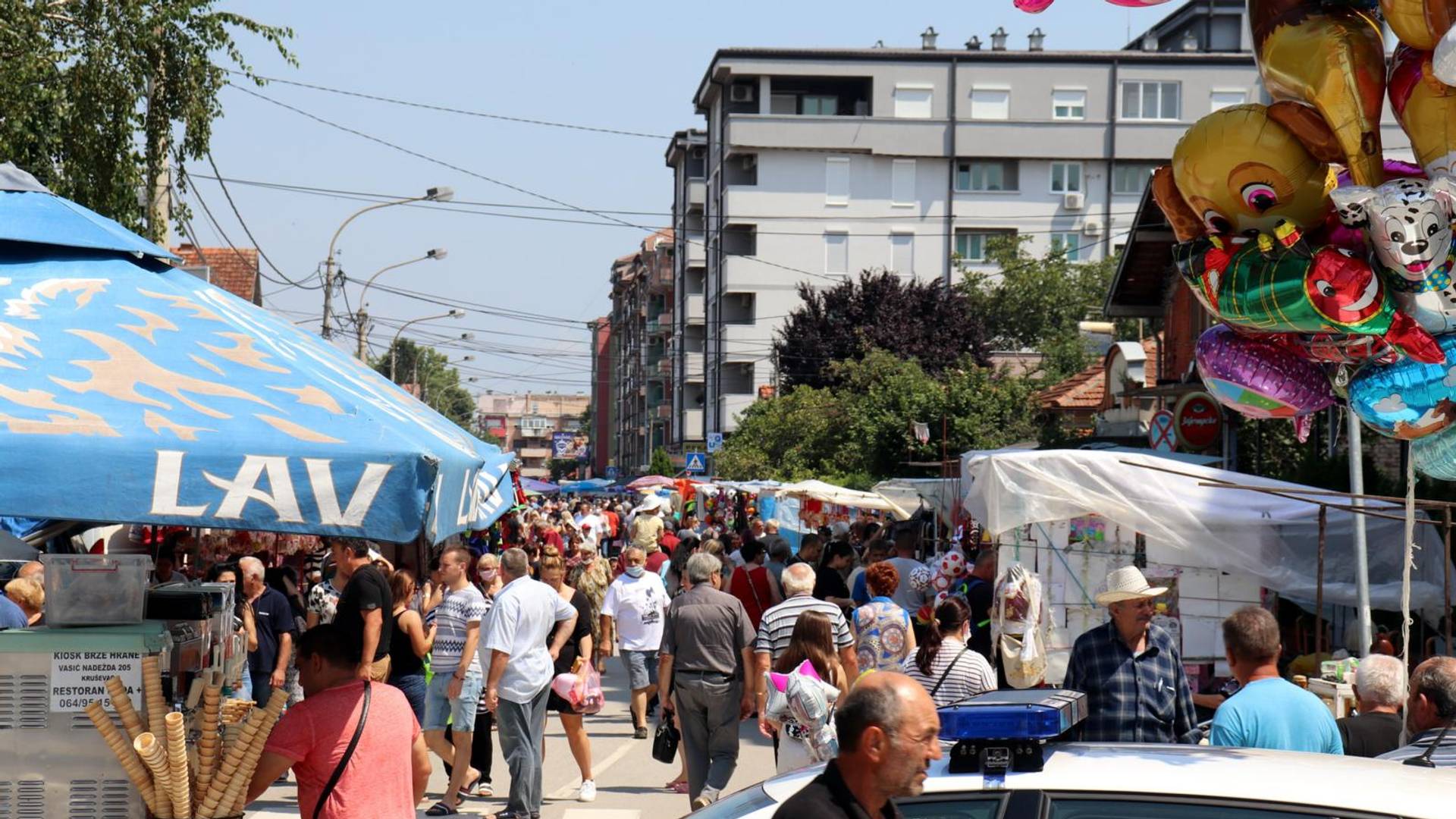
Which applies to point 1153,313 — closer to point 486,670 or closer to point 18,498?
point 486,670

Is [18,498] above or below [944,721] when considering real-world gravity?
above

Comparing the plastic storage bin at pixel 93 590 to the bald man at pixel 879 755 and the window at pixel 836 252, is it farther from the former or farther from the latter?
the window at pixel 836 252

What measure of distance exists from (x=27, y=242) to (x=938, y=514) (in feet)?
68.8

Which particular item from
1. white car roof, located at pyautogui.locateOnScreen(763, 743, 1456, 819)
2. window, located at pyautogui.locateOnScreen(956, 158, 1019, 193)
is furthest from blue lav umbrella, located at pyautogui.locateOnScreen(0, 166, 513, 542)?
window, located at pyautogui.locateOnScreen(956, 158, 1019, 193)

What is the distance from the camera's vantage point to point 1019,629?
1251 cm

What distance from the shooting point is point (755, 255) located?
65.6m

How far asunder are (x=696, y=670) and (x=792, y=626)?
3.36 feet

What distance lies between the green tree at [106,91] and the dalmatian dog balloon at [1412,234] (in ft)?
43.2

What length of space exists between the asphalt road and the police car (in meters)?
6.83

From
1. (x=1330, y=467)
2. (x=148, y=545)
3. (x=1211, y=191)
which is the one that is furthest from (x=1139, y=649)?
(x=148, y=545)

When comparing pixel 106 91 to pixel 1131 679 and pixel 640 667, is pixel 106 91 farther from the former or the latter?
pixel 1131 679

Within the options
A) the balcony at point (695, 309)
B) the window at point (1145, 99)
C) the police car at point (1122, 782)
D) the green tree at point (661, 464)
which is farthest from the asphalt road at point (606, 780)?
the balcony at point (695, 309)

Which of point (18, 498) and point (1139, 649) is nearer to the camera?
point (18, 498)

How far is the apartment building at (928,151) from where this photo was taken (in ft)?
211
